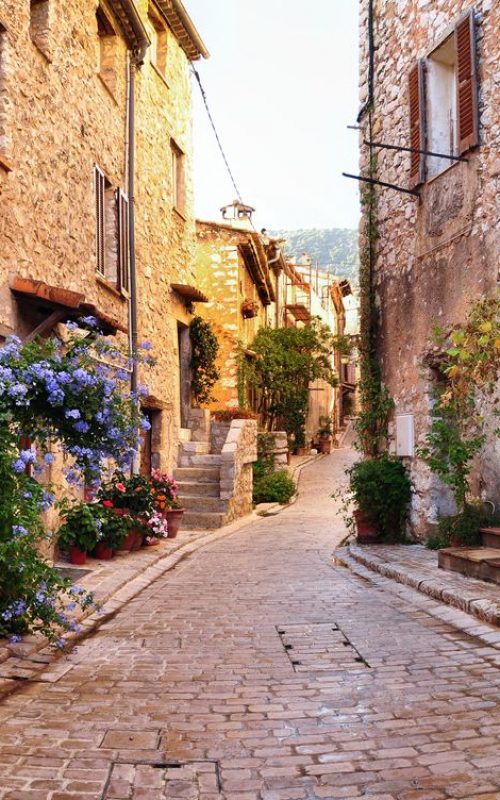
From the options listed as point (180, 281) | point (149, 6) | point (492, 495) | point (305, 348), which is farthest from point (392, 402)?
point (305, 348)

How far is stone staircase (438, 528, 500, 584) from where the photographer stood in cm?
715

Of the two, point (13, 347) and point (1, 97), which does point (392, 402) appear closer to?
point (1, 97)

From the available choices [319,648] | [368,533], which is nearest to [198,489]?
[368,533]

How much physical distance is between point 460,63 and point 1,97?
5.39m

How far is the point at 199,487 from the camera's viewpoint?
14.6 meters

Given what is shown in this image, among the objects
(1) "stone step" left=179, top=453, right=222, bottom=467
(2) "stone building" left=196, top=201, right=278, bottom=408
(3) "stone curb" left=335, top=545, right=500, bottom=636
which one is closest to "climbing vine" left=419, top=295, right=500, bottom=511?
(3) "stone curb" left=335, top=545, right=500, bottom=636

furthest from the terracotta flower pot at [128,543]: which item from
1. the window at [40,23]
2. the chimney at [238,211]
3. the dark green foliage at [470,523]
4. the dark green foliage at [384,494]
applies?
the chimney at [238,211]

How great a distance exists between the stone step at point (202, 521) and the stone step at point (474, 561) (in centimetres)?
615

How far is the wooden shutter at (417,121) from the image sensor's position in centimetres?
1020

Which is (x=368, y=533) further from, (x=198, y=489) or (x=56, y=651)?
(x=56, y=651)

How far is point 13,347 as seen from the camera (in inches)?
196

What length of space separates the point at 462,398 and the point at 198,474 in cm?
777

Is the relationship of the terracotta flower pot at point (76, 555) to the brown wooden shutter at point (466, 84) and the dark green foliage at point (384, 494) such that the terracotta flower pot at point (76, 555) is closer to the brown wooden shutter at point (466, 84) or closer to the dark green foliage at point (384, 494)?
the dark green foliage at point (384, 494)

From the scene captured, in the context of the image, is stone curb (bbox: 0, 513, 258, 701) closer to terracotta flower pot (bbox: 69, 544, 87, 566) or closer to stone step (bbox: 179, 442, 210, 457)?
terracotta flower pot (bbox: 69, 544, 87, 566)
